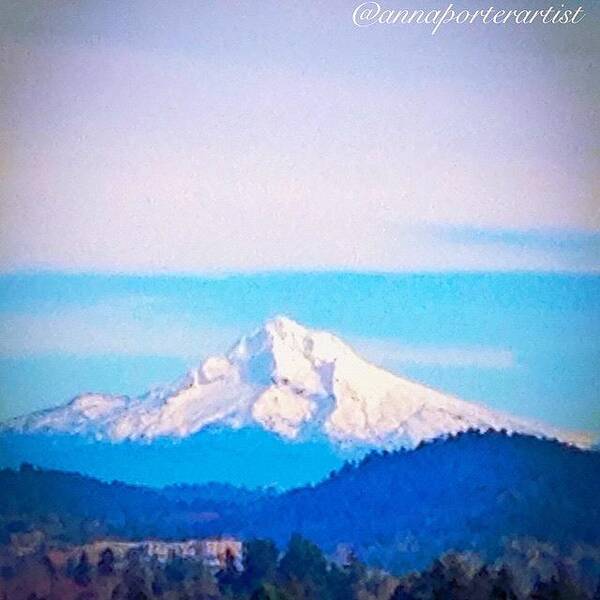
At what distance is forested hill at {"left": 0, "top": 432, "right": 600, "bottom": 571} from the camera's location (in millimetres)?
1625

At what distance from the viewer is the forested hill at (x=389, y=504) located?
1625mm

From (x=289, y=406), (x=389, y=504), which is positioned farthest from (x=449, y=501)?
(x=289, y=406)

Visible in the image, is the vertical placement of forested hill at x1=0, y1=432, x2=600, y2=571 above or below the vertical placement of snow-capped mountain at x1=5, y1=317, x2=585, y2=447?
below

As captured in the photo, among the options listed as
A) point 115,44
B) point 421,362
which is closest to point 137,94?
point 115,44

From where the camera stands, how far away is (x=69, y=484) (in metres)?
1.65

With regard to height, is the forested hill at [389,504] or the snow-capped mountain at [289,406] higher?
the snow-capped mountain at [289,406]

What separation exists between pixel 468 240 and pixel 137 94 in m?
0.54

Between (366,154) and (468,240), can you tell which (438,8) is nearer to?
(366,154)

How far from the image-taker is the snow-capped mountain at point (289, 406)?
165 cm

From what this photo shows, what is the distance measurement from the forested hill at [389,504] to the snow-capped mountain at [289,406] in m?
0.04

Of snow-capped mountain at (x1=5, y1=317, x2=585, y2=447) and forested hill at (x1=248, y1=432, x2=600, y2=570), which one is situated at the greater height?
snow-capped mountain at (x1=5, y1=317, x2=585, y2=447)

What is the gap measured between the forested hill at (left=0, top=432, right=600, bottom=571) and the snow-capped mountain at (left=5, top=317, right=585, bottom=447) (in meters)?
0.04

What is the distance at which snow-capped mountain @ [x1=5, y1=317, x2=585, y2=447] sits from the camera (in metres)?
1.65

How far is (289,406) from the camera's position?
1675 millimetres
